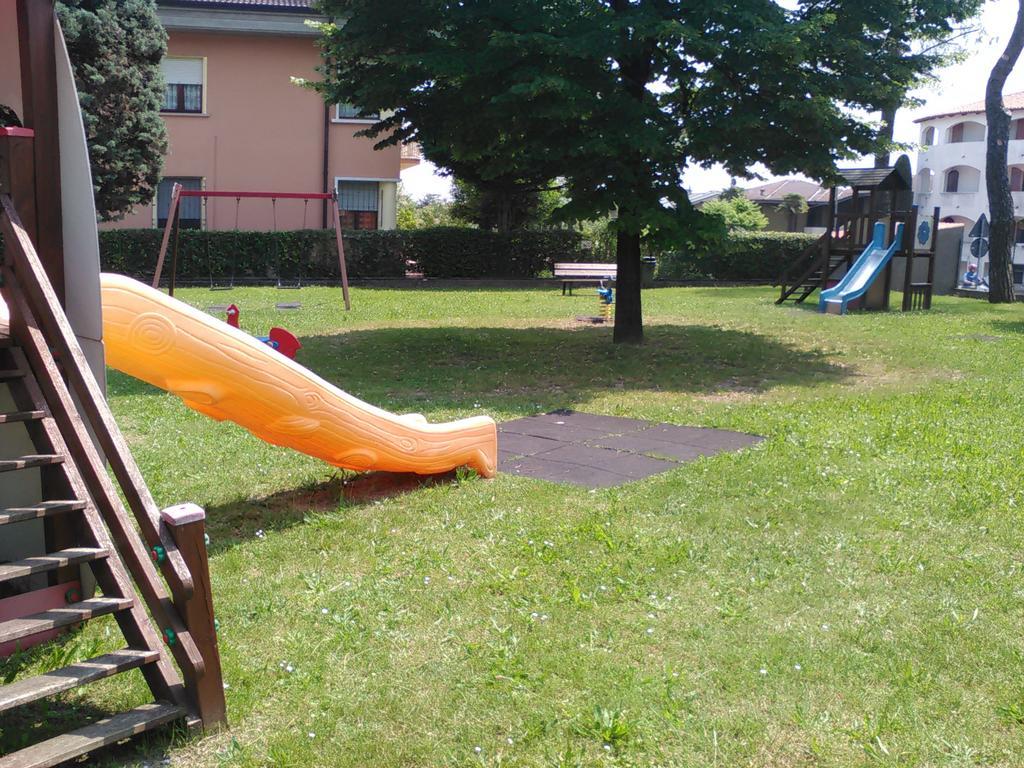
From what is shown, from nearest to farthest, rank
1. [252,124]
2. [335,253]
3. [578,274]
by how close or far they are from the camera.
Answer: [578,274]
[335,253]
[252,124]

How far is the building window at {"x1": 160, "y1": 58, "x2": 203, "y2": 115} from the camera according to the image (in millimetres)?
27625

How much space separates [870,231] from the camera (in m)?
24.2

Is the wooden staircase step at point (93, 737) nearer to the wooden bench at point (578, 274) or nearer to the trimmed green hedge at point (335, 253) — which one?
the trimmed green hedge at point (335, 253)

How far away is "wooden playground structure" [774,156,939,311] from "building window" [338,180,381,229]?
39.1 ft

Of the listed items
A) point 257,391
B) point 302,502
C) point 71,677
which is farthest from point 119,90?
point 71,677

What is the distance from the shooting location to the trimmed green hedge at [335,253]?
24.7m

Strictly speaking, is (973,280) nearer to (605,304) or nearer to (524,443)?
(605,304)

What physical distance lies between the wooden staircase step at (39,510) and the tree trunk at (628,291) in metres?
11.1

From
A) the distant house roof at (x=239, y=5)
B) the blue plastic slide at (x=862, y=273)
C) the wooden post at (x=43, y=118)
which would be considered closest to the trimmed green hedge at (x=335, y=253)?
the distant house roof at (x=239, y=5)

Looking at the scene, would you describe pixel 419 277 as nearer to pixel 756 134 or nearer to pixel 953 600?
pixel 756 134

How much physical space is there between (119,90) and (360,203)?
26.1ft

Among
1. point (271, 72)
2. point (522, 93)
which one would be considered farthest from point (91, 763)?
point (271, 72)

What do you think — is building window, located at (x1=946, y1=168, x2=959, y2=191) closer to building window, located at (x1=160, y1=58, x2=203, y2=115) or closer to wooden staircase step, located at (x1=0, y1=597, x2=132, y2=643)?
building window, located at (x1=160, y1=58, x2=203, y2=115)

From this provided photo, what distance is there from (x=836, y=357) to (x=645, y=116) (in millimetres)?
4434
